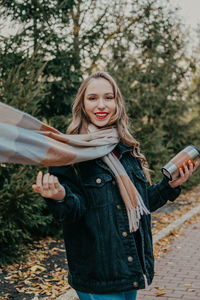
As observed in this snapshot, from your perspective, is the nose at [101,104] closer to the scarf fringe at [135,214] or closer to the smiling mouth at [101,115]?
the smiling mouth at [101,115]

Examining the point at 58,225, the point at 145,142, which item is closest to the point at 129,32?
the point at 145,142

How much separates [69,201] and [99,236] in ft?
0.95

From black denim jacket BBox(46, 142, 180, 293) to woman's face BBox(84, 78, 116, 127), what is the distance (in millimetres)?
288

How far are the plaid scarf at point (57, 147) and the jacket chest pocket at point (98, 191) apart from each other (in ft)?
0.23

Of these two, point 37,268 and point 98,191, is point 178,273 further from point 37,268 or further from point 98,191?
point 98,191

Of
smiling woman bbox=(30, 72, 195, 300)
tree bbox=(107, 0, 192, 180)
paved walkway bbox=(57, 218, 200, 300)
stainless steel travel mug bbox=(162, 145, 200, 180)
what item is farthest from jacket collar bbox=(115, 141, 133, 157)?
tree bbox=(107, 0, 192, 180)

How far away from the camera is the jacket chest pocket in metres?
2.19

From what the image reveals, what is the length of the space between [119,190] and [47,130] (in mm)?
544

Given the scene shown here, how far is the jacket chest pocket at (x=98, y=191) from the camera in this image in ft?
7.20

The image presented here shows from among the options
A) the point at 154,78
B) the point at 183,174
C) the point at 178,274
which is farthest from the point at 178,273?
the point at 154,78

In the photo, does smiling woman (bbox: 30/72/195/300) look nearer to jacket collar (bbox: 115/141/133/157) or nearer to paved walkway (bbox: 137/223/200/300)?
jacket collar (bbox: 115/141/133/157)

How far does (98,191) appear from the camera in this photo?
221cm

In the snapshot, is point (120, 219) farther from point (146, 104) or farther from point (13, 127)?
point (146, 104)

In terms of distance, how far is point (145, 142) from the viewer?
981 centimetres
